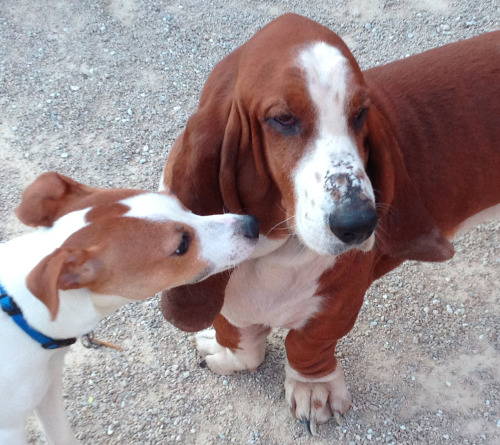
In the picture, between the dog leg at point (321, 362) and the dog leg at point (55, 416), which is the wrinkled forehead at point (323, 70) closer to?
A: the dog leg at point (321, 362)

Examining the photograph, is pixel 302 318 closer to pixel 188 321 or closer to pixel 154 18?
pixel 188 321

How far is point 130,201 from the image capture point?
1.90m

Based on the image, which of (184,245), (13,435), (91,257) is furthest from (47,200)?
(13,435)

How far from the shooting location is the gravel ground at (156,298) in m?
2.64

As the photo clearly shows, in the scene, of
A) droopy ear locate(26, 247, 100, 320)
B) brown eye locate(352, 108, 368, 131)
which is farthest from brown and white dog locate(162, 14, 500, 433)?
droopy ear locate(26, 247, 100, 320)

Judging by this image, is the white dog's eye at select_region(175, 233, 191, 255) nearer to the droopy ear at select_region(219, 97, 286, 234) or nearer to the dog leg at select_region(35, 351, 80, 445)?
the droopy ear at select_region(219, 97, 286, 234)

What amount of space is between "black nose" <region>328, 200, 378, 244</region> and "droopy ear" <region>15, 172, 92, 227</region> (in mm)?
874

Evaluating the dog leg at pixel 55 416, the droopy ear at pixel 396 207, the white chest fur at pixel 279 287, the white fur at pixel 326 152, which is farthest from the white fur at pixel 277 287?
the dog leg at pixel 55 416

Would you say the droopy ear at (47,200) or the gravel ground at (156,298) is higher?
the droopy ear at (47,200)

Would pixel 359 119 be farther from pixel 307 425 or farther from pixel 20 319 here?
pixel 307 425

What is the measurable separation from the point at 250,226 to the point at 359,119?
46 centimetres

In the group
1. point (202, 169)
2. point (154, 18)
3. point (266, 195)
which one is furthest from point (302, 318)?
point (154, 18)

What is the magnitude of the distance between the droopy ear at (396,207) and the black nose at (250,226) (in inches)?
15.2

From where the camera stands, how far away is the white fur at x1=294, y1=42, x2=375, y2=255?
62.1 inches
